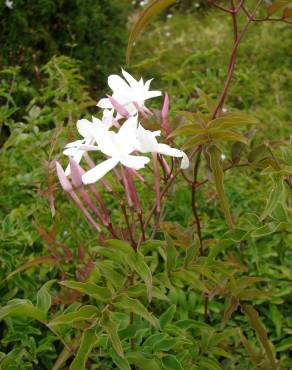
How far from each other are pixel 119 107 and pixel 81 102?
4.61 ft

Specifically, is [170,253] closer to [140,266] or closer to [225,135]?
[140,266]

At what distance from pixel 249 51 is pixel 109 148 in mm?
4504


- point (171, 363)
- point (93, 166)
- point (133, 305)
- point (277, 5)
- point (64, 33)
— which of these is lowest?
point (64, 33)

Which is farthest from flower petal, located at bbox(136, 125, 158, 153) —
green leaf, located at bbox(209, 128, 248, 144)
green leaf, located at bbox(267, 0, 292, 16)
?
green leaf, located at bbox(267, 0, 292, 16)

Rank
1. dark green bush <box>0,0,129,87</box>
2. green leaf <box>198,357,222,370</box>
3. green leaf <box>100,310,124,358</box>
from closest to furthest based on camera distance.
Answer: green leaf <box>100,310,124,358</box> < green leaf <box>198,357,222,370</box> < dark green bush <box>0,0,129,87</box>

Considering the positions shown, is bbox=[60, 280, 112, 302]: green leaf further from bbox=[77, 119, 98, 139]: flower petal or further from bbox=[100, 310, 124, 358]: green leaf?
bbox=[77, 119, 98, 139]: flower petal

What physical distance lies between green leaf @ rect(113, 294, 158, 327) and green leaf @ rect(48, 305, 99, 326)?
41mm

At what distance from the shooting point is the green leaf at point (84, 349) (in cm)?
84

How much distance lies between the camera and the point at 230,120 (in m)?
0.90

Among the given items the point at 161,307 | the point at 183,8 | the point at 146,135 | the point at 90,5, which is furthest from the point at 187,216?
the point at 183,8

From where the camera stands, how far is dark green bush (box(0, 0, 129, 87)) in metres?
3.97

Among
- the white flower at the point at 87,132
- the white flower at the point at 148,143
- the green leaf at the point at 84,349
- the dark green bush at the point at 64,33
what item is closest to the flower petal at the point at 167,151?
the white flower at the point at 148,143

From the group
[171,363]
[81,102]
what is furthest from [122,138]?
[81,102]

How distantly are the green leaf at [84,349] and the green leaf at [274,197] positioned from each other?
337 millimetres
